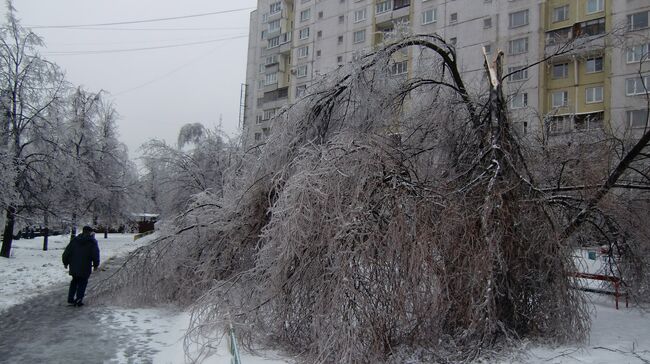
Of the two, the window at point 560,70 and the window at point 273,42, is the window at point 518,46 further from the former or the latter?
the window at point 273,42

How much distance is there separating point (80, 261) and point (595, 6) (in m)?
31.5

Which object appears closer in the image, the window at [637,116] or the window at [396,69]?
the window at [396,69]

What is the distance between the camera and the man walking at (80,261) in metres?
9.77

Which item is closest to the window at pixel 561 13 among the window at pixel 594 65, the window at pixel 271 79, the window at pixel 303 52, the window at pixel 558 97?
the window at pixel 594 65

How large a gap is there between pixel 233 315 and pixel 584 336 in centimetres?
511

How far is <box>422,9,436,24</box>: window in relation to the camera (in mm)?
35250

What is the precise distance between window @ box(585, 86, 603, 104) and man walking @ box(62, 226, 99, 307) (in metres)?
29.3

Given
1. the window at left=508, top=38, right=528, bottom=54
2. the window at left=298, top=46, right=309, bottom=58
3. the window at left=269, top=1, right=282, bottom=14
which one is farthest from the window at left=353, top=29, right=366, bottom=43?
the window at left=269, top=1, right=282, bottom=14

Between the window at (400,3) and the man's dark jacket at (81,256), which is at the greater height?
the window at (400,3)

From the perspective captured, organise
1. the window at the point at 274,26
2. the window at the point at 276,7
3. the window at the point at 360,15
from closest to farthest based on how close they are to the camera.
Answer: the window at the point at 360,15
the window at the point at 274,26
the window at the point at 276,7

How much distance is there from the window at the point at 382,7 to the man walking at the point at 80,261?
33.6 m

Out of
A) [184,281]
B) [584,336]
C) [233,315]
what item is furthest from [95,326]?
[584,336]

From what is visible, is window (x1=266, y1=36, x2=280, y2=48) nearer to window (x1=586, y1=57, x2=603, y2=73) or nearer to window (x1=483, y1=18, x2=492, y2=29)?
window (x1=483, y1=18, x2=492, y2=29)

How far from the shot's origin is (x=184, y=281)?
949 cm
